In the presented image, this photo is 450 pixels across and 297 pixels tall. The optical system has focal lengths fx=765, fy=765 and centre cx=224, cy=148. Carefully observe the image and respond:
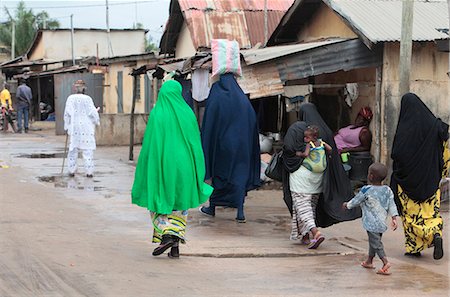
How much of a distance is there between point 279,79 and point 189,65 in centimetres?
181

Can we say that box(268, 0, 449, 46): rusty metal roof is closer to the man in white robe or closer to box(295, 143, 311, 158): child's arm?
box(295, 143, 311, 158): child's arm

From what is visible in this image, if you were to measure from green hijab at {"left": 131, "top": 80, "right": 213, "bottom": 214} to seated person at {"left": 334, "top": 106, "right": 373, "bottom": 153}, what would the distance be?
5863 millimetres

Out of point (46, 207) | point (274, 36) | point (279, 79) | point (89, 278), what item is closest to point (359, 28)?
point (279, 79)

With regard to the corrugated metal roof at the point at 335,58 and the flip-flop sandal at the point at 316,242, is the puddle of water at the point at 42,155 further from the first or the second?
the flip-flop sandal at the point at 316,242

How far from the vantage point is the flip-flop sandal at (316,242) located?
25.1ft

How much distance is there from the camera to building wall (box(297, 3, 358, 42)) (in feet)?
44.8

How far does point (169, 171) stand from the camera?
275 inches

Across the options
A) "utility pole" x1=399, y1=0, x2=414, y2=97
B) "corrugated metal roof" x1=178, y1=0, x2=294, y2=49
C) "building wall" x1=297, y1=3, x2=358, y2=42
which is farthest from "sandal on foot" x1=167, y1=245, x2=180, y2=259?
"corrugated metal roof" x1=178, y1=0, x2=294, y2=49

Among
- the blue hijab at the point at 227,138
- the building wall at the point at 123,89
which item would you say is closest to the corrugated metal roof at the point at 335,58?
the blue hijab at the point at 227,138

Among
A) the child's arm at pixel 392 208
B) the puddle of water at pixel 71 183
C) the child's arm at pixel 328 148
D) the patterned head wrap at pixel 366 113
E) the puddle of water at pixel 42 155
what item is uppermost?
the child's arm at pixel 328 148

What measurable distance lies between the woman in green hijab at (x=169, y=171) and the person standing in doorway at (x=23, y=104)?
61.1ft

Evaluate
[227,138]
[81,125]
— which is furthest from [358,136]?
[81,125]

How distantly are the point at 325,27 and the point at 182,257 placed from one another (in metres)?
8.32

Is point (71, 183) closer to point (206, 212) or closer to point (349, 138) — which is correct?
point (206, 212)
